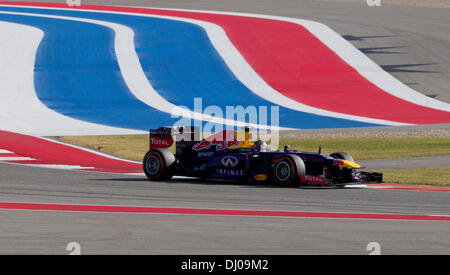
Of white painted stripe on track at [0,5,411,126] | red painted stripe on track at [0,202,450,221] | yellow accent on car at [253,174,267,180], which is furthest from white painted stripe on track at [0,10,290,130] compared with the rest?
red painted stripe on track at [0,202,450,221]

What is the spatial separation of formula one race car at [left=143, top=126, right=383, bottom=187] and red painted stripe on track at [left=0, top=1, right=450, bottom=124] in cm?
1825

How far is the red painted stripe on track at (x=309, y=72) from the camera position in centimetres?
3628

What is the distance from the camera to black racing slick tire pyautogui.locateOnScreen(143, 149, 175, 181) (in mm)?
17969

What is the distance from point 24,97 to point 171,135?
68.4 feet

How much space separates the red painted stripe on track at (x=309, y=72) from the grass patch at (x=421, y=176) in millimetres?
13684

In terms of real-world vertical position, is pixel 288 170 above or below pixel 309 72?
below

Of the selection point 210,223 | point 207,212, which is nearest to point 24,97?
point 207,212

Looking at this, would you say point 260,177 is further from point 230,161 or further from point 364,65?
point 364,65

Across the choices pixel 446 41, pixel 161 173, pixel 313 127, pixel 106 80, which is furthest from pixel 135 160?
pixel 446 41

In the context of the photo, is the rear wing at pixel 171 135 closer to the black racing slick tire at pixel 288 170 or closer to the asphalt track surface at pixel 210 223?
the asphalt track surface at pixel 210 223

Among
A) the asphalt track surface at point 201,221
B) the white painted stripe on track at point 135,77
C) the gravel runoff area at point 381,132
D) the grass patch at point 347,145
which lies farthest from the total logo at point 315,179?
the white painted stripe on track at point 135,77

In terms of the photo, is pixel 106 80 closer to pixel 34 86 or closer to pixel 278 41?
pixel 34 86

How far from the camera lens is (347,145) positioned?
92.5 feet

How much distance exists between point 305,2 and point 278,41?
17157 millimetres
